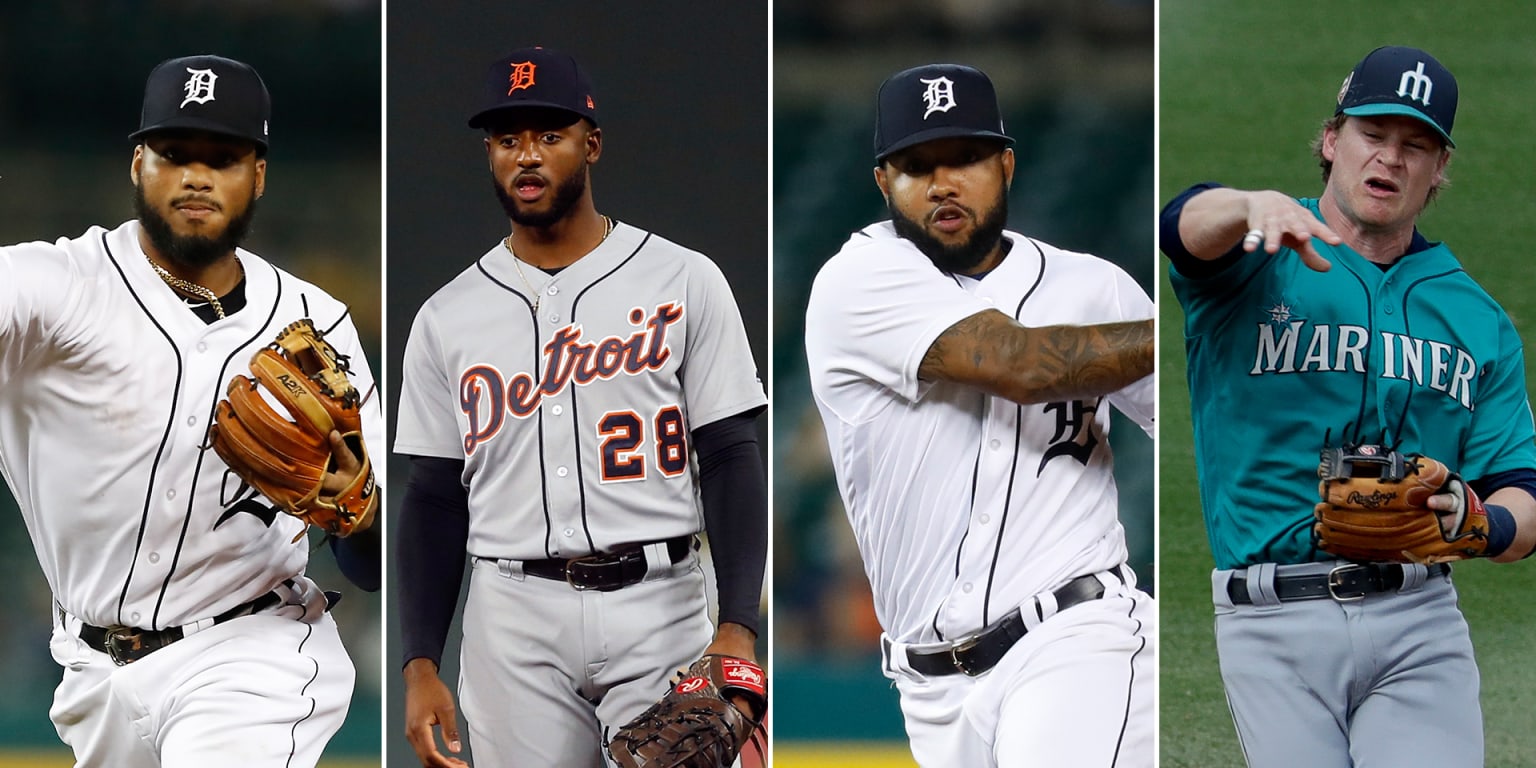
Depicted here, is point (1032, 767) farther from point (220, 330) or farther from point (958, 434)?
point (220, 330)

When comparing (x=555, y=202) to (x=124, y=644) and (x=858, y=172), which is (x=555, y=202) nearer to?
(x=858, y=172)

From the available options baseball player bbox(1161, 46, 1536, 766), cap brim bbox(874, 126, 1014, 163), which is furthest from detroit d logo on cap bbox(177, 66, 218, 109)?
baseball player bbox(1161, 46, 1536, 766)

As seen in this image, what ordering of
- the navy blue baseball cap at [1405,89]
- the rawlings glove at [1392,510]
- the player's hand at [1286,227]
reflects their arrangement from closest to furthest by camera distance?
1. the player's hand at [1286,227]
2. the rawlings glove at [1392,510]
3. the navy blue baseball cap at [1405,89]

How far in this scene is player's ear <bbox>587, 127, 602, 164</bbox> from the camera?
361 centimetres

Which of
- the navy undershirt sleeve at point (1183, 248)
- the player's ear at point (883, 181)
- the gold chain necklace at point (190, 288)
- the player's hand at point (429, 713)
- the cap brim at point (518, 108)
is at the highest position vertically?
the cap brim at point (518, 108)

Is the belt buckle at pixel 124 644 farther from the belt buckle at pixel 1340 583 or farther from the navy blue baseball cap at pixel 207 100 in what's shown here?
the belt buckle at pixel 1340 583

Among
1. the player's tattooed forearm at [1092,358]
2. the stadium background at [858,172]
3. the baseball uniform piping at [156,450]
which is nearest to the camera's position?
the player's tattooed forearm at [1092,358]

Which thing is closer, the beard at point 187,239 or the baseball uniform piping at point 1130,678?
the baseball uniform piping at point 1130,678

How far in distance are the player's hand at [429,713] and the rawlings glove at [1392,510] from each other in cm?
187

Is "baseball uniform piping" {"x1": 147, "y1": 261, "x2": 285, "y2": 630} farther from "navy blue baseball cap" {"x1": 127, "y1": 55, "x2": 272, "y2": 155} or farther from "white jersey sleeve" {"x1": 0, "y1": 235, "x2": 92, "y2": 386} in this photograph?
"navy blue baseball cap" {"x1": 127, "y1": 55, "x2": 272, "y2": 155}

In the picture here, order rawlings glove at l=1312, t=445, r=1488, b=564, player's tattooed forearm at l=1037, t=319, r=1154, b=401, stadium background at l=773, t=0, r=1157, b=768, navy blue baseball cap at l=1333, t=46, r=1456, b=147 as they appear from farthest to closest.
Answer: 1. stadium background at l=773, t=0, r=1157, b=768
2. navy blue baseball cap at l=1333, t=46, r=1456, b=147
3. rawlings glove at l=1312, t=445, r=1488, b=564
4. player's tattooed forearm at l=1037, t=319, r=1154, b=401

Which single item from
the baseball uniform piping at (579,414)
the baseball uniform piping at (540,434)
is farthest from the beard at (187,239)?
the baseball uniform piping at (579,414)

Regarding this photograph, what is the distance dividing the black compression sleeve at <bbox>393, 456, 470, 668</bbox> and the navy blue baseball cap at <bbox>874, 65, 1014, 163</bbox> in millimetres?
1182

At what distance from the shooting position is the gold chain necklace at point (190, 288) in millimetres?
3568
